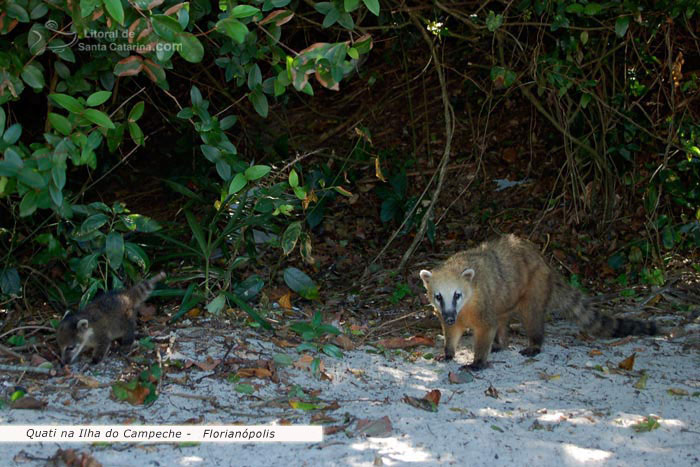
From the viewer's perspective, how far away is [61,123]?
4.18m

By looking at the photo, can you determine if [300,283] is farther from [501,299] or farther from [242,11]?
[242,11]

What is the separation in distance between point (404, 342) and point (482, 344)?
569mm

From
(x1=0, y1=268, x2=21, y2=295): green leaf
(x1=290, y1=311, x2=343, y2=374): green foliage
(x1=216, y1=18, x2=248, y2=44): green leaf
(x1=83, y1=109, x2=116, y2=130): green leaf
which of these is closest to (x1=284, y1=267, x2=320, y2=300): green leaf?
(x1=290, y1=311, x2=343, y2=374): green foliage

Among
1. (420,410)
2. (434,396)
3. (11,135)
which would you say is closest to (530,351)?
(434,396)

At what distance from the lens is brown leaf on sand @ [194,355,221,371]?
15.0 feet

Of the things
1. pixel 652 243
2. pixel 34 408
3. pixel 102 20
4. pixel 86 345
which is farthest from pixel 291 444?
pixel 652 243

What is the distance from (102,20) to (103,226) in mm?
1810

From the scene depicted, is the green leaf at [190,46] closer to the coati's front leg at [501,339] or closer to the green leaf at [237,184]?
the green leaf at [237,184]

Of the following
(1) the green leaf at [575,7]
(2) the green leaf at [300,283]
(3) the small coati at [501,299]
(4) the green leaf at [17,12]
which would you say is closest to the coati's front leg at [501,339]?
(3) the small coati at [501,299]

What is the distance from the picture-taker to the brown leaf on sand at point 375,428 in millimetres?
3838

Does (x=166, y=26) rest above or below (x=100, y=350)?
above

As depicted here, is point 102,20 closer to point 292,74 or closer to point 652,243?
point 292,74

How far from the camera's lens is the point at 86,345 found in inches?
191

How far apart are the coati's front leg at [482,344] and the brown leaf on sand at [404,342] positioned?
0.45m
